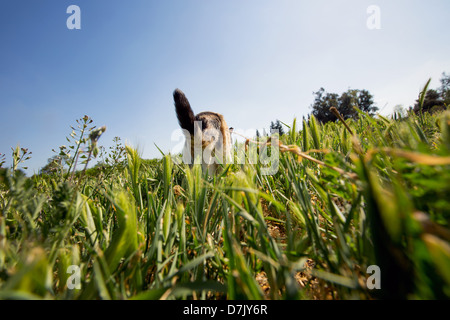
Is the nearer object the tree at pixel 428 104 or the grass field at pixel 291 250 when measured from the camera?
the grass field at pixel 291 250

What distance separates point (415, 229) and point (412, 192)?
0.55 feet

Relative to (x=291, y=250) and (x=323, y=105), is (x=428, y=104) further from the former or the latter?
(x=323, y=105)

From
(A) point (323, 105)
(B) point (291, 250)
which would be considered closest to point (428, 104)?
(B) point (291, 250)

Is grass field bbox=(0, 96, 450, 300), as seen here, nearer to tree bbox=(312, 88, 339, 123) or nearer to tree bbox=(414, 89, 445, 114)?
tree bbox=(414, 89, 445, 114)

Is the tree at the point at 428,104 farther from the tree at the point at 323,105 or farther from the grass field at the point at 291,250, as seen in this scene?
the tree at the point at 323,105

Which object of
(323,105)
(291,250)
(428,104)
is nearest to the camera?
(291,250)

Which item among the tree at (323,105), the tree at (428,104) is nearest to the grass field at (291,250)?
the tree at (428,104)

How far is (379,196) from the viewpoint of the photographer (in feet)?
0.90
